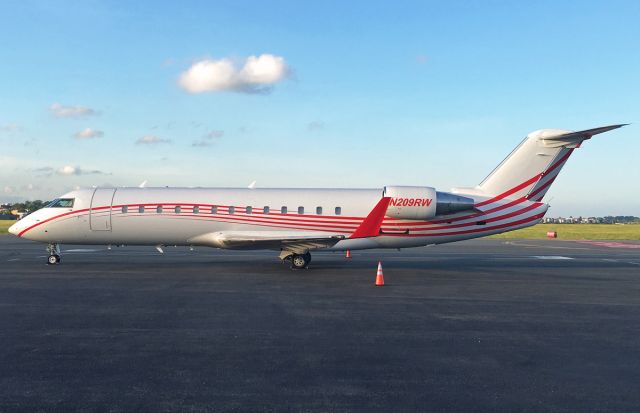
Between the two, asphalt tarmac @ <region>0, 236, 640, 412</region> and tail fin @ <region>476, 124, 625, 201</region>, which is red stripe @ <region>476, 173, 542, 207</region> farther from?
asphalt tarmac @ <region>0, 236, 640, 412</region>

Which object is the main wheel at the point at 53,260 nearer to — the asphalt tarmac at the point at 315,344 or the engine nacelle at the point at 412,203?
the asphalt tarmac at the point at 315,344

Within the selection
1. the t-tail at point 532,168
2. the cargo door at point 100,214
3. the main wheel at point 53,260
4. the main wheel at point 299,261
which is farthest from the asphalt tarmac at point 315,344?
the t-tail at point 532,168

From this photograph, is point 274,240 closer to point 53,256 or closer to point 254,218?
point 254,218

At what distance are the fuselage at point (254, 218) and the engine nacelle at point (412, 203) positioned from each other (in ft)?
1.26

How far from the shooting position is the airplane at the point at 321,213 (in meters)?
17.5

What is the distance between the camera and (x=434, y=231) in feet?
58.4

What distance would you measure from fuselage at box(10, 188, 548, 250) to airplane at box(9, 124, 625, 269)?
37 millimetres

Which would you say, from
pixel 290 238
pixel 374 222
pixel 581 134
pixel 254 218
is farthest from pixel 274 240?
pixel 581 134

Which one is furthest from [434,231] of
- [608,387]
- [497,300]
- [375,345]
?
[608,387]

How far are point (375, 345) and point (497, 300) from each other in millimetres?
5583

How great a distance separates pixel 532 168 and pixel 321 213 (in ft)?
26.0

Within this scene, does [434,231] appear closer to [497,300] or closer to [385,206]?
[385,206]

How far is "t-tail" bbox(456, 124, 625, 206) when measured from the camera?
17.6 metres

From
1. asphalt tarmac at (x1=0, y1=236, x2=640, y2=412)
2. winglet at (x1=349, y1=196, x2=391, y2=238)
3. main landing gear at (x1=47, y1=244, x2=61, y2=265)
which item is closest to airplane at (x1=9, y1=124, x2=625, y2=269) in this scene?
winglet at (x1=349, y1=196, x2=391, y2=238)
